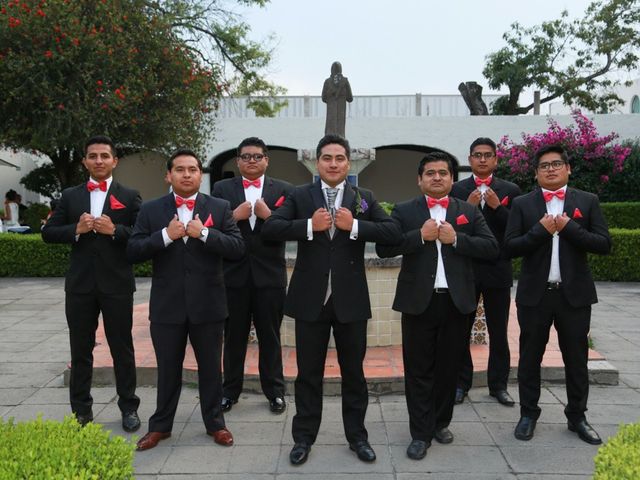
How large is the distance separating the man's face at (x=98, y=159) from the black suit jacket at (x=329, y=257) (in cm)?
127

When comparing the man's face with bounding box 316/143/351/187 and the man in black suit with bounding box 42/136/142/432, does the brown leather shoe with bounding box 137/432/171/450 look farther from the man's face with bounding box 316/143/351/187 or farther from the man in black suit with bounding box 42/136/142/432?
the man's face with bounding box 316/143/351/187

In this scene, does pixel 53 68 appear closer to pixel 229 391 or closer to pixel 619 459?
pixel 229 391

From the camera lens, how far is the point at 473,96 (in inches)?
752

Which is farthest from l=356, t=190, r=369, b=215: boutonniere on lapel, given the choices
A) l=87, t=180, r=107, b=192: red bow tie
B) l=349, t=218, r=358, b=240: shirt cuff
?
l=87, t=180, r=107, b=192: red bow tie

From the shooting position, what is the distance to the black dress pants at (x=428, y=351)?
374 cm

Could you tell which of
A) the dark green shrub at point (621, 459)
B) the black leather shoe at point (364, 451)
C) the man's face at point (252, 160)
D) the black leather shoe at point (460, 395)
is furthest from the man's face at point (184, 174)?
the dark green shrub at point (621, 459)

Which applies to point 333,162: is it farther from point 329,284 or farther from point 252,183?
point 252,183

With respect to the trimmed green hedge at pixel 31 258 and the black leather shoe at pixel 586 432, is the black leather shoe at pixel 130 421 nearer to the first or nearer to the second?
the black leather shoe at pixel 586 432

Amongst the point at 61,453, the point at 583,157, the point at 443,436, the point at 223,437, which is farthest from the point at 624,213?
the point at 61,453

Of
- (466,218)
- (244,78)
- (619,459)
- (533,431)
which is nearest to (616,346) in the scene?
(533,431)

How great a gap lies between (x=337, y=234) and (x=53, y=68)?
34.6 feet

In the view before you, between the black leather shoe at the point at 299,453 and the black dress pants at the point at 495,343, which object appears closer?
the black leather shoe at the point at 299,453

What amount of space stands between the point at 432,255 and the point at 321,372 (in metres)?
0.98

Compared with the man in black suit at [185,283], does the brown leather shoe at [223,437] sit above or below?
below
